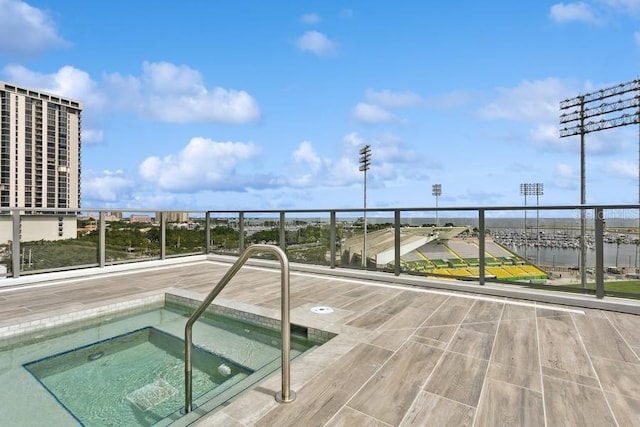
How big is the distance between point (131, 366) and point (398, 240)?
3.49m

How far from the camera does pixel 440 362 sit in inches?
84.7

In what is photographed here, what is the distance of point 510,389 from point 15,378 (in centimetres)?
340

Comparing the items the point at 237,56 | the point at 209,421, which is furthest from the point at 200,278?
the point at 237,56


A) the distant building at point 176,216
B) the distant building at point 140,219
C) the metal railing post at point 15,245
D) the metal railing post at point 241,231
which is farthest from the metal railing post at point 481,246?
the metal railing post at point 15,245

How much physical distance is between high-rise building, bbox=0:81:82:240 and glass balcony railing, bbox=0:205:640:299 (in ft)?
97.0

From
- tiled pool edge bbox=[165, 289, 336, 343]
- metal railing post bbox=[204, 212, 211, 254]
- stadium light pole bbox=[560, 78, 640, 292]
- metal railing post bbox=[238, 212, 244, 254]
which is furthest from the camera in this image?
stadium light pole bbox=[560, 78, 640, 292]

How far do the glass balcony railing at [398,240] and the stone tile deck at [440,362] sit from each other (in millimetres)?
473

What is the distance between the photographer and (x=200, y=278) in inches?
204

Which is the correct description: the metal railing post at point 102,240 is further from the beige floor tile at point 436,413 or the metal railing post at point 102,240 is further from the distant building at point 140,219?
the beige floor tile at point 436,413

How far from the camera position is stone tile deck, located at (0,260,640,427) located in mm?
1606

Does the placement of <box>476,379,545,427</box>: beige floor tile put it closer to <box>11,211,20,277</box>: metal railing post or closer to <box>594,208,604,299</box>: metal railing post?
<box>594,208,604,299</box>: metal railing post

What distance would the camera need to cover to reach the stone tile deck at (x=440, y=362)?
1606 mm

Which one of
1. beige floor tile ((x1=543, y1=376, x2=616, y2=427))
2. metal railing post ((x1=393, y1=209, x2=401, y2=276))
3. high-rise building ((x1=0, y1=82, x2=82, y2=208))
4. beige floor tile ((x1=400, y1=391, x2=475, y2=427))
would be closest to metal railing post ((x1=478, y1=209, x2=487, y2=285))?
metal railing post ((x1=393, y1=209, x2=401, y2=276))

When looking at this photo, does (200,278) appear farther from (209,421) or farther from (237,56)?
(237,56)
